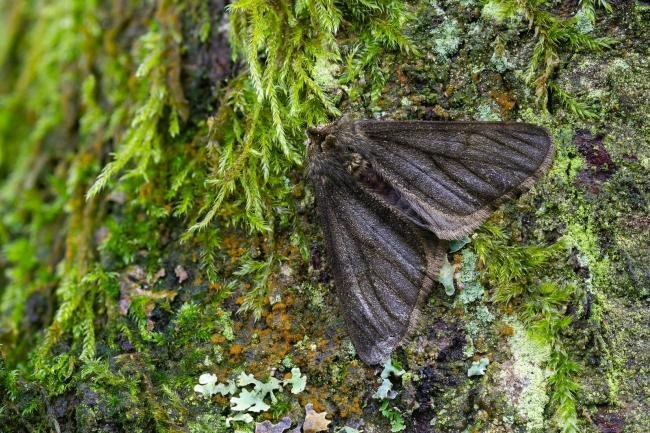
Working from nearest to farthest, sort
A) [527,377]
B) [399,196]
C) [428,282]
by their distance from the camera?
1. [527,377]
2. [428,282]
3. [399,196]

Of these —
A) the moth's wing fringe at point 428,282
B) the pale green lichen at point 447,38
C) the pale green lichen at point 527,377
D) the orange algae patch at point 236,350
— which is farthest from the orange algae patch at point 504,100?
the orange algae patch at point 236,350

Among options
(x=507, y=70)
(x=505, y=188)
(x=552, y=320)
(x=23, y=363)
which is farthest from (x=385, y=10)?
(x=23, y=363)

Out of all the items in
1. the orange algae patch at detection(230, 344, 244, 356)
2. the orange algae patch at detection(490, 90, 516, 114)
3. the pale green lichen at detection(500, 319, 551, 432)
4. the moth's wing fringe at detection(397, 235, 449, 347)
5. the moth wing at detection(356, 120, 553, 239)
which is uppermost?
the orange algae patch at detection(490, 90, 516, 114)

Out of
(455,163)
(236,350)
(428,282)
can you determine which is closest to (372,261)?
(428,282)

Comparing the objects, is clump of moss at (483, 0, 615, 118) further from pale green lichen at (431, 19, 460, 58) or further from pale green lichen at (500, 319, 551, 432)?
pale green lichen at (500, 319, 551, 432)

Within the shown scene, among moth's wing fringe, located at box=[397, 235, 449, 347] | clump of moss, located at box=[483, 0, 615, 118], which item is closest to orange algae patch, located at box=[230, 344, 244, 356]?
moth's wing fringe, located at box=[397, 235, 449, 347]

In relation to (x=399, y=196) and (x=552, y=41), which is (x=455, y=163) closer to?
(x=399, y=196)
